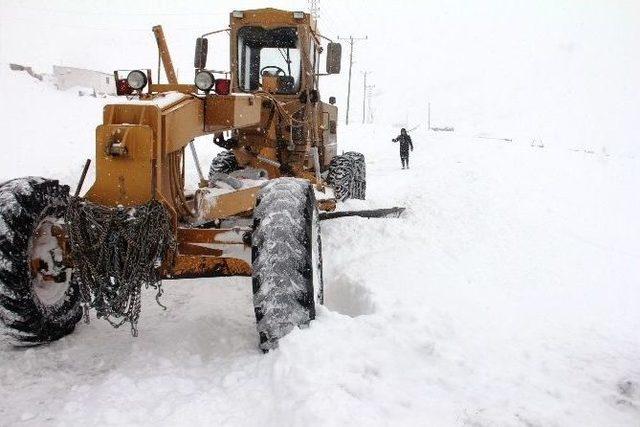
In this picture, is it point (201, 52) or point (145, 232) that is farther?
point (201, 52)

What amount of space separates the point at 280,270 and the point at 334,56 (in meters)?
4.56

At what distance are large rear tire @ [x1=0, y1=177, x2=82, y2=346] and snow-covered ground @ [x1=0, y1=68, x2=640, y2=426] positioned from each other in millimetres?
207

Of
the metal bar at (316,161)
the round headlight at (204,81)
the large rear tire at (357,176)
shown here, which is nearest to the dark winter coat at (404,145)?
the large rear tire at (357,176)

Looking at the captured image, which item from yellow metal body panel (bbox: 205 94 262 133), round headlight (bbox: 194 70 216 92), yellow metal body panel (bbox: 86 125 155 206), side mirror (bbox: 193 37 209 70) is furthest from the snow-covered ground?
side mirror (bbox: 193 37 209 70)

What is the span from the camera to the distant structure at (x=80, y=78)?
63.4 meters

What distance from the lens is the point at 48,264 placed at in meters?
4.23

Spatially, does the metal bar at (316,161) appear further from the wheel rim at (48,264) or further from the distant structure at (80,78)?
the distant structure at (80,78)

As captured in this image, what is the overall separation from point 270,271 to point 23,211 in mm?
1762

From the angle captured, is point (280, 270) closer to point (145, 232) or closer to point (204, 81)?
Result: point (145, 232)

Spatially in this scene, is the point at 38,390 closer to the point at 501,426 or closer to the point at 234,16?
the point at 501,426

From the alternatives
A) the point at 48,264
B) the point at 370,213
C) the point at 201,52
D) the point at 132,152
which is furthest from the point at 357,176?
the point at 132,152

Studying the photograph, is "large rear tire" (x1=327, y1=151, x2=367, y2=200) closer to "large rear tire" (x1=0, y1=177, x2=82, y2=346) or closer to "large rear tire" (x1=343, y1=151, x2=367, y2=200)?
"large rear tire" (x1=343, y1=151, x2=367, y2=200)

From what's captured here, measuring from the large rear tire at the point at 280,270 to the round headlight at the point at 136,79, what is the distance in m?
1.48

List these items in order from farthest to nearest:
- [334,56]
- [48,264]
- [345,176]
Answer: [345,176]
[334,56]
[48,264]
